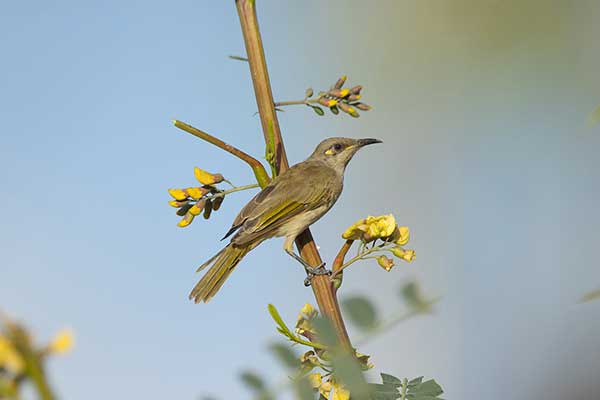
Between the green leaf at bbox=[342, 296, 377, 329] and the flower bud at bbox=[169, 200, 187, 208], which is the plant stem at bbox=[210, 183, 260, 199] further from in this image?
the green leaf at bbox=[342, 296, 377, 329]

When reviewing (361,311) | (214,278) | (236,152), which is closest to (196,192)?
(236,152)

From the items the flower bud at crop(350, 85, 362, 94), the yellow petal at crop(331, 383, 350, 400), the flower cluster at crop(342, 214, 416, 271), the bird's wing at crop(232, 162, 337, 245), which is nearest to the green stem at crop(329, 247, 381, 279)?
the flower cluster at crop(342, 214, 416, 271)

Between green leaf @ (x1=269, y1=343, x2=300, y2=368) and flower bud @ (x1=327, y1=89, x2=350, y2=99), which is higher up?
flower bud @ (x1=327, y1=89, x2=350, y2=99)

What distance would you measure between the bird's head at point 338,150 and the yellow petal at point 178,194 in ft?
7.24

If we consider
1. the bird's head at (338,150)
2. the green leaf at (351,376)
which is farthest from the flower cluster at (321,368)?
the bird's head at (338,150)

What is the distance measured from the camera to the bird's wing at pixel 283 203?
2.75m

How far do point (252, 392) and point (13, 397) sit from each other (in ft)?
1.14

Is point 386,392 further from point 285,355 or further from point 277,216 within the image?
point 277,216

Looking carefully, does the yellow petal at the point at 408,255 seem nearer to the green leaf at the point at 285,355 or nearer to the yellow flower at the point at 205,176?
the yellow flower at the point at 205,176

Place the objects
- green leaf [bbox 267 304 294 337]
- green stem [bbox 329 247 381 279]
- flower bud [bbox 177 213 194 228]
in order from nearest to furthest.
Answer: green leaf [bbox 267 304 294 337] < green stem [bbox 329 247 381 279] < flower bud [bbox 177 213 194 228]

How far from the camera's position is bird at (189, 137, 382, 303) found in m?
2.62

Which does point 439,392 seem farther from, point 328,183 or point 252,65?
point 328,183

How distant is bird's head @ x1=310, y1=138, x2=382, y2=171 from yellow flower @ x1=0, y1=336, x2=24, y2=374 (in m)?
3.39

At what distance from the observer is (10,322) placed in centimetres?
32
